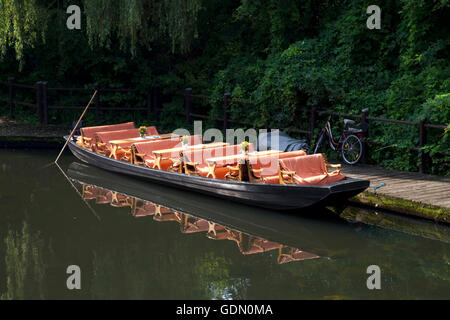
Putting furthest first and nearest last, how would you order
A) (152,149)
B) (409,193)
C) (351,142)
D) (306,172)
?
1. (152,149)
2. (351,142)
3. (306,172)
4. (409,193)

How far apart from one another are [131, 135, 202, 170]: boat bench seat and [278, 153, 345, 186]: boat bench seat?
353cm

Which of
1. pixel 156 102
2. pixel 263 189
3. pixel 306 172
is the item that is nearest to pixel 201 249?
pixel 263 189

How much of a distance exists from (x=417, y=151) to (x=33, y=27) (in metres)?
12.0

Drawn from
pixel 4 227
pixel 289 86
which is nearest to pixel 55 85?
pixel 289 86

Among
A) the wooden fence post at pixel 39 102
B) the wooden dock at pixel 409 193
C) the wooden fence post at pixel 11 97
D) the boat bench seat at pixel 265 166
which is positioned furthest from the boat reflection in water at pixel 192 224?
the wooden fence post at pixel 11 97

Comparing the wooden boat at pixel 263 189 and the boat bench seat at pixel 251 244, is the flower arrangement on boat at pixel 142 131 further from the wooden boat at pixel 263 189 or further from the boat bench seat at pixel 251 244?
the boat bench seat at pixel 251 244

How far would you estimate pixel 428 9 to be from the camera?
15570 millimetres

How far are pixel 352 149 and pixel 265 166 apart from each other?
2.60 meters

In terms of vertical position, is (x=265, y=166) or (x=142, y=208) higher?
(x=265, y=166)

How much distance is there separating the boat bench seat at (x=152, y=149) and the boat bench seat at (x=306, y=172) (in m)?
3.53

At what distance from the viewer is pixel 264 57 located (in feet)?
68.9

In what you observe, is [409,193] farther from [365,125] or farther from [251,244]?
[251,244]

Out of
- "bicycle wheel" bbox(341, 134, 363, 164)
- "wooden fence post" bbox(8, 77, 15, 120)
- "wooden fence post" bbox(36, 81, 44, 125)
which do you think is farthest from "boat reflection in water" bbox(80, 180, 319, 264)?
"wooden fence post" bbox(8, 77, 15, 120)
